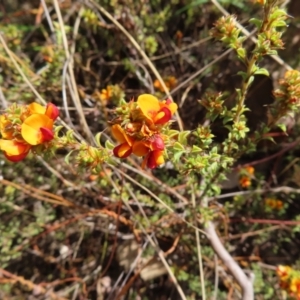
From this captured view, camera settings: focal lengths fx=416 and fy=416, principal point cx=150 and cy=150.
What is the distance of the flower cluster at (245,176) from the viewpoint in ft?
6.09

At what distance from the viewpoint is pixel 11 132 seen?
0.99 m

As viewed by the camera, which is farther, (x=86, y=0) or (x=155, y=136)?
(x=86, y=0)

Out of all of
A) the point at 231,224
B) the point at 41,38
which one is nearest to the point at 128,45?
the point at 41,38

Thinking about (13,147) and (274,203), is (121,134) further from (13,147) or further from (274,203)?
(274,203)

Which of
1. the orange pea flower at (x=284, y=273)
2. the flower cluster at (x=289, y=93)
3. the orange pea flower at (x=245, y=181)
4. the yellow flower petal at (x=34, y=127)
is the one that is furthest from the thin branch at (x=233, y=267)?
the yellow flower petal at (x=34, y=127)

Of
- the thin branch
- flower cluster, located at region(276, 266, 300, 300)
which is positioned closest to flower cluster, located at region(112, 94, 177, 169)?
the thin branch

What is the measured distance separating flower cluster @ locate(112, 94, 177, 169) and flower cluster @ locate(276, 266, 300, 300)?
3.28 ft

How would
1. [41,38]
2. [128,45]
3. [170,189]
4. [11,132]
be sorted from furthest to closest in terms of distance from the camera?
[41,38] < [128,45] < [170,189] < [11,132]

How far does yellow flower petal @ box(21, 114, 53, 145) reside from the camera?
0.92 metres

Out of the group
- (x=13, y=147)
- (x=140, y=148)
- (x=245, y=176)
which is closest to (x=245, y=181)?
(x=245, y=176)

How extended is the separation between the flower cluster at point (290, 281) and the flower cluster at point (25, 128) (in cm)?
114

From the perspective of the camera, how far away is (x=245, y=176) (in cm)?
188

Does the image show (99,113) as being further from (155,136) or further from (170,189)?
(155,136)

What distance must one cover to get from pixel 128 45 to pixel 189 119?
479 millimetres
